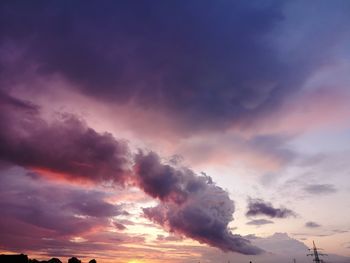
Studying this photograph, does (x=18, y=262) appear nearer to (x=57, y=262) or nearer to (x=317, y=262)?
(x=57, y=262)

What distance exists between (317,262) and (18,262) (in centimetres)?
13961

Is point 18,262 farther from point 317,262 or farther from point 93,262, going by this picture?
point 317,262

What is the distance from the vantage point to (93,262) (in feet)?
518

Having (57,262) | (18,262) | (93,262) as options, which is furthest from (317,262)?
(18,262)

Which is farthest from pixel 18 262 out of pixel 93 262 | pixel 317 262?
pixel 317 262

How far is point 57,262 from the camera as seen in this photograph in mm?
137625

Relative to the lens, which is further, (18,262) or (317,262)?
(317,262)

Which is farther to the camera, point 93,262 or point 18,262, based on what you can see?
point 93,262

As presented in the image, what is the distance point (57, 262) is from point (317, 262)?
124 m

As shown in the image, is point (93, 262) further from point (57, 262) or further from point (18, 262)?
point (18, 262)

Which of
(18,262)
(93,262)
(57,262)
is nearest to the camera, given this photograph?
(18,262)

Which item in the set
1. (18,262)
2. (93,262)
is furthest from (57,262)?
(18,262)

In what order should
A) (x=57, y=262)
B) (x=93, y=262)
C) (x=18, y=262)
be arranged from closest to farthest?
(x=18, y=262) < (x=57, y=262) < (x=93, y=262)

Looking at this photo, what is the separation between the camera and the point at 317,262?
16762cm
